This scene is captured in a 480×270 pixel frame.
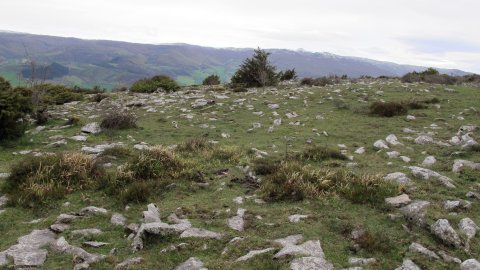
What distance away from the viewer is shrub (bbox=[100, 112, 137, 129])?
15992 millimetres

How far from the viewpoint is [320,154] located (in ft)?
37.6

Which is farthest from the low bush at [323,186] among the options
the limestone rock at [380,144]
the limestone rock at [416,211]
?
the limestone rock at [380,144]

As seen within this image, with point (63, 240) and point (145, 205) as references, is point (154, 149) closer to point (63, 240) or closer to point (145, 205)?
point (145, 205)

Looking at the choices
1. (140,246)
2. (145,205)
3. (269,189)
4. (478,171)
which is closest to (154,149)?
(145,205)

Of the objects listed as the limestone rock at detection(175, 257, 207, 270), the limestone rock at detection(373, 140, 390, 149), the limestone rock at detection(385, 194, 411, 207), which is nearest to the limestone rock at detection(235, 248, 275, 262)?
the limestone rock at detection(175, 257, 207, 270)

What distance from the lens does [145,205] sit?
8.45 m

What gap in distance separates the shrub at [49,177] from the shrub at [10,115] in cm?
507

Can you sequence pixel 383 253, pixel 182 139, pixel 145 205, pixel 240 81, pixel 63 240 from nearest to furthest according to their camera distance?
pixel 383 253 < pixel 63 240 < pixel 145 205 < pixel 182 139 < pixel 240 81

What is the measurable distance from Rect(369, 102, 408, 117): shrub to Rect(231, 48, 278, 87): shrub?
1320cm

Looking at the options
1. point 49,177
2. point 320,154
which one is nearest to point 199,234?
point 49,177

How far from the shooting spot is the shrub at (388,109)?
711 inches

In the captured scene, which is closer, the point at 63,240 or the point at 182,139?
the point at 63,240

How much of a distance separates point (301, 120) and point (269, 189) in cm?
900

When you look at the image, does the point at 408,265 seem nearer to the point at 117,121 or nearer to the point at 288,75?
the point at 117,121
